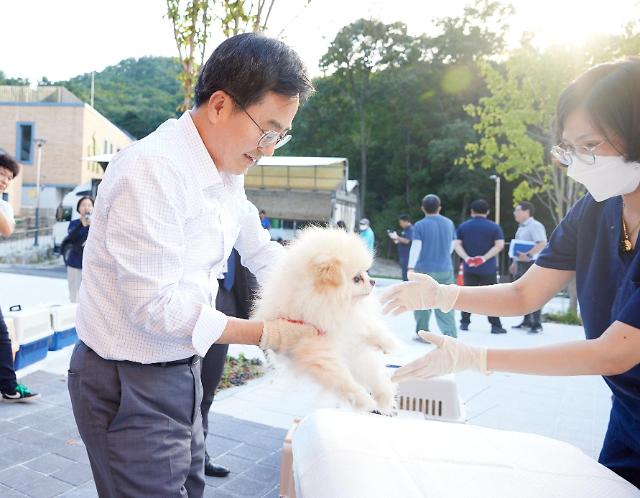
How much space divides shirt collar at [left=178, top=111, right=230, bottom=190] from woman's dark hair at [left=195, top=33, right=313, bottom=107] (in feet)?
0.38

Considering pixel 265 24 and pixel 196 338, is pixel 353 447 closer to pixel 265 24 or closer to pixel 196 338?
pixel 196 338

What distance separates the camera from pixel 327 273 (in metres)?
1.92

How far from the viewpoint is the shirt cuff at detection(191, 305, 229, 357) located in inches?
55.9

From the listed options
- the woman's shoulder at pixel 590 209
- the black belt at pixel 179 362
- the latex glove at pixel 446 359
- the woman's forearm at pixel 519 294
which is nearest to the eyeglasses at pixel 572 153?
the woman's shoulder at pixel 590 209

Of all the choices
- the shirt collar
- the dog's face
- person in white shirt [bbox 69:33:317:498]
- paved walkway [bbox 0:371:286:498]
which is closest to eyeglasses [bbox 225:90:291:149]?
person in white shirt [bbox 69:33:317:498]

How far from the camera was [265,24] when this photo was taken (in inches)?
219

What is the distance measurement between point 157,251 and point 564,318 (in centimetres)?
1047

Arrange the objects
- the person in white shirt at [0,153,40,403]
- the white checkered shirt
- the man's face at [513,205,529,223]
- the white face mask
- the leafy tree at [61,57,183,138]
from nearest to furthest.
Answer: the white checkered shirt → the white face mask → the person in white shirt at [0,153,40,403] → the man's face at [513,205,529,223] → the leafy tree at [61,57,183,138]

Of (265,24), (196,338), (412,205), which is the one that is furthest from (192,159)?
(412,205)

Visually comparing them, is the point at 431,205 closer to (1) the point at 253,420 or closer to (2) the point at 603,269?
(1) the point at 253,420

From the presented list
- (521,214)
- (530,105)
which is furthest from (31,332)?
(530,105)

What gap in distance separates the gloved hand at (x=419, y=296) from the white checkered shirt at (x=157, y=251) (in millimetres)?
994

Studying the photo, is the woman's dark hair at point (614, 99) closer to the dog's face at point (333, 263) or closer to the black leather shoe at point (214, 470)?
the dog's face at point (333, 263)

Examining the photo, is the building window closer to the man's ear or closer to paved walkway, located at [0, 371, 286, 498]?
paved walkway, located at [0, 371, 286, 498]
